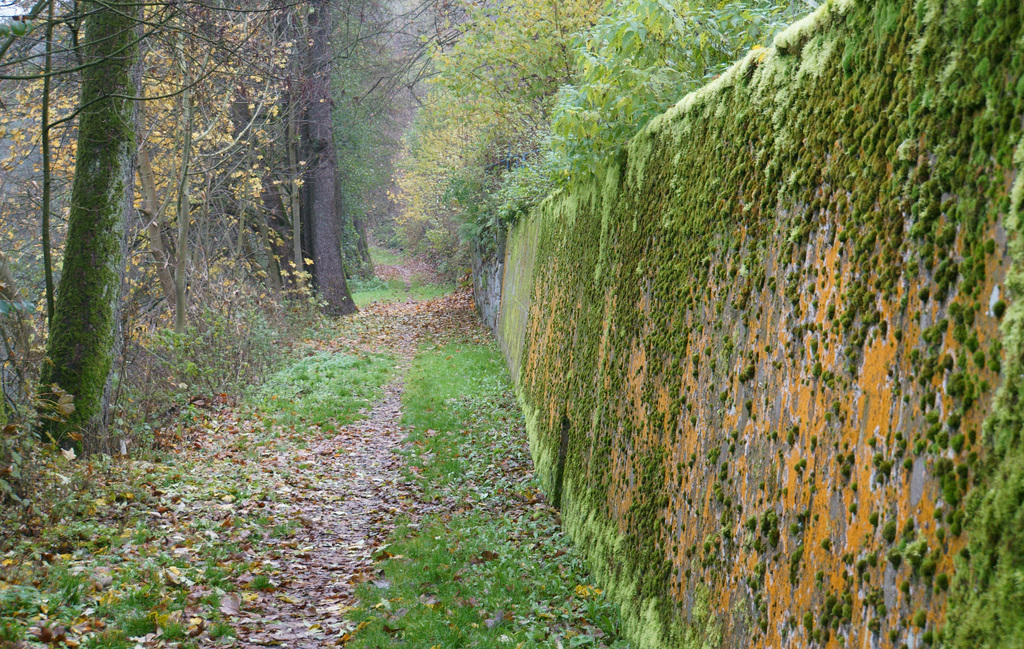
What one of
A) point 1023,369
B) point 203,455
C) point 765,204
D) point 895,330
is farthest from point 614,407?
point 203,455

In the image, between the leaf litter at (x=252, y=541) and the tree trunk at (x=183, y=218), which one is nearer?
the leaf litter at (x=252, y=541)

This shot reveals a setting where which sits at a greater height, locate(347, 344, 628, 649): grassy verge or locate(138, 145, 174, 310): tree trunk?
locate(138, 145, 174, 310): tree trunk

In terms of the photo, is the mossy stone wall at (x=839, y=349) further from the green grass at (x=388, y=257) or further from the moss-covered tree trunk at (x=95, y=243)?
the green grass at (x=388, y=257)

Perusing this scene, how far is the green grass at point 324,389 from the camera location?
Result: 37.4 ft

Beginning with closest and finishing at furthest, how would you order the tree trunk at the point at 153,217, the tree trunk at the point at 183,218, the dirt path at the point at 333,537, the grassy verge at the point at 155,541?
1. the grassy verge at the point at 155,541
2. the dirt path at the point at 333,537
3. the tree trunk at the point at 183,218
4. the tree trunk at the point at 153,217

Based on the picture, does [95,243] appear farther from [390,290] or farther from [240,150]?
[390,290]

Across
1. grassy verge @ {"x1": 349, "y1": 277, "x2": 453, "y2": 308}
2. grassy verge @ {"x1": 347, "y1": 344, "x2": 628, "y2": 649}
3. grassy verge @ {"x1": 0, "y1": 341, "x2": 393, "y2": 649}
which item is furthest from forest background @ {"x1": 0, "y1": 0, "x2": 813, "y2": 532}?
grassy verge @ {"x1": 347, "y1": 344, "x2": 628, "y2": 649}

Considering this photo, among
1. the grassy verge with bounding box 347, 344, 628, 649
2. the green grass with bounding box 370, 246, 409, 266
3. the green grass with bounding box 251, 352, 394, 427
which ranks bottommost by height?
the grassy verge with bounding box 347, 344, 628, 649

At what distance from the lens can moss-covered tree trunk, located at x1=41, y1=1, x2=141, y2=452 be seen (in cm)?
744

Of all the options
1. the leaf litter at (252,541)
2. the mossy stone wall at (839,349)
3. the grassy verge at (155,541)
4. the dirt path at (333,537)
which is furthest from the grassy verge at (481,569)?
the grassy verge at (155,541)

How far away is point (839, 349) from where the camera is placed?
2256 millimetres

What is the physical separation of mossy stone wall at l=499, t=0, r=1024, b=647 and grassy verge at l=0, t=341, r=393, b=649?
3061 millimetres

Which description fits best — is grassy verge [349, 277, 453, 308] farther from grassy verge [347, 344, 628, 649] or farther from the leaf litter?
grassy verge [347, 344, 628, 649]

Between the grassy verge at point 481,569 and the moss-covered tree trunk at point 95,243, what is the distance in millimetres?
3707
